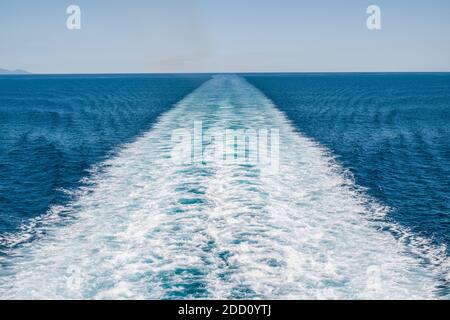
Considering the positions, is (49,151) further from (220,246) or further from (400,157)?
(400,157)

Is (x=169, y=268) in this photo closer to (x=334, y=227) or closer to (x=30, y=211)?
(x=334, y=227)

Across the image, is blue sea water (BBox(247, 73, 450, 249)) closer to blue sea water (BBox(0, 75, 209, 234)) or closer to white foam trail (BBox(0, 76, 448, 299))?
white foam trail (BBox(0, 76, 448, 299))

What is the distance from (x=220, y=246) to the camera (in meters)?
13.1

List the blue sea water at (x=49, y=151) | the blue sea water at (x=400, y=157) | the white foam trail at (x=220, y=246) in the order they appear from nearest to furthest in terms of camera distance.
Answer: the white foam trail at (x=220, y=246) → the blue sea water at (x=400, y=157) → the blue sea water at (x=49, y=151)

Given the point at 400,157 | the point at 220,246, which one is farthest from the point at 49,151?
the point at 400,157

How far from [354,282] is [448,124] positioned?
38407 millimetres

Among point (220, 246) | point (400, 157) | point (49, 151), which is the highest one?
point (49, 151)

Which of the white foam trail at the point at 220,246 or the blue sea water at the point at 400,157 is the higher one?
the blue sea water at the point at 400,157

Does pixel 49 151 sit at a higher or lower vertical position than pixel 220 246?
higher

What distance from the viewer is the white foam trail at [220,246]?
11008mm

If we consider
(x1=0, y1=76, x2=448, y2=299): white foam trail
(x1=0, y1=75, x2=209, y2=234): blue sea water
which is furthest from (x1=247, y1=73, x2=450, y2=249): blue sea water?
(x1=0, y1=75, x2=209, y2=234): blue sea water

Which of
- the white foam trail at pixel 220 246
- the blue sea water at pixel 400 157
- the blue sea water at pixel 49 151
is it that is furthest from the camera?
the blue sea water at pixel 49 151

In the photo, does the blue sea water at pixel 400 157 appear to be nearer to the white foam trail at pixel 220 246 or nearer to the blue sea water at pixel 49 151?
the white foam trail at pixel 220 246

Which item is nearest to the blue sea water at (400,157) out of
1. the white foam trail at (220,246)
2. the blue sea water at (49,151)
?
the white foam trail at (220,246)
